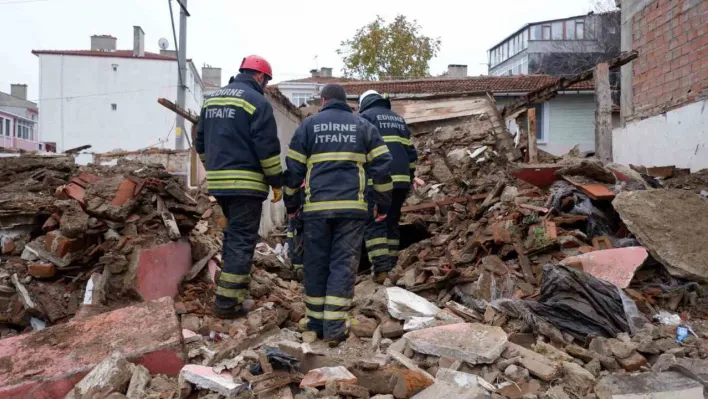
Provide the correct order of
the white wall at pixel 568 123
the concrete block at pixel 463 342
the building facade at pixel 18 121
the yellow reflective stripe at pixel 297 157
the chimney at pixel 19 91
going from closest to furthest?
1. the concrete block at pixel 463 342
2. the yellow reflective stripe at pixel 297 157
3. the white wall at pixel 568 123
4. the building facade at pixel 18 121
5. the chimney at pixel 19 91

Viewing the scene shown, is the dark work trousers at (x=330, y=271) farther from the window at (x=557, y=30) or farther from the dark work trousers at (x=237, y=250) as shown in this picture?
the window at (x=557, y=30)

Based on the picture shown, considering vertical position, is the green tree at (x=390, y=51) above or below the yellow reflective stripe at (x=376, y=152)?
above

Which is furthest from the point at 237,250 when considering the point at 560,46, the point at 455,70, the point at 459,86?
the point at 560,46

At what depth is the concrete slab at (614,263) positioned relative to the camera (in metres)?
4.16

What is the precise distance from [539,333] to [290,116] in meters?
8.36

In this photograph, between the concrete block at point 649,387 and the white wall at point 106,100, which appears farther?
the white wall at point 106,100

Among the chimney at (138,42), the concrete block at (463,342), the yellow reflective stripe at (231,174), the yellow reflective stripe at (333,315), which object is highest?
the chimney at (138,42)

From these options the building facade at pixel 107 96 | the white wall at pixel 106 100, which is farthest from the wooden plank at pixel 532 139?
the white wall at pixel 106 100

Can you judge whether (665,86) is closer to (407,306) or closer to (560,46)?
(407,306)

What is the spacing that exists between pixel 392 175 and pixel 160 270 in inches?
101

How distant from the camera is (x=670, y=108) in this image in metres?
7.74

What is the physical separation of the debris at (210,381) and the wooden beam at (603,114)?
658 centimetres

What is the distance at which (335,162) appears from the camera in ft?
12.8

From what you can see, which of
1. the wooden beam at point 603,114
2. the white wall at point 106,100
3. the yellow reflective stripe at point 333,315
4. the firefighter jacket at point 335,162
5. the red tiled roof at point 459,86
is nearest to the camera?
the yellow reflective stripe at point 333,315
